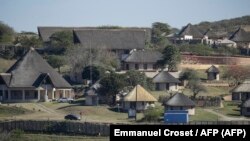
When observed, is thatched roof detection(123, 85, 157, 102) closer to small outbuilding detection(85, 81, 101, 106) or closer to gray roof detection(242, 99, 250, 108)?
small outbuilding detection(85, 81, 101, 106)

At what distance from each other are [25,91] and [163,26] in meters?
50.2

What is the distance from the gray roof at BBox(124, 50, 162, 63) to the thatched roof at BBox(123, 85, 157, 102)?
16.9 m

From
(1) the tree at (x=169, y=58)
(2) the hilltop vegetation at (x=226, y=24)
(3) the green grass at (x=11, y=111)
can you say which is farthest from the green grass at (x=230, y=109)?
(2) the hilltop vegetation at (x=226, y=24)

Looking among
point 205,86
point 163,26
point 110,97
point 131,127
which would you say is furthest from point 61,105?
point 163,26

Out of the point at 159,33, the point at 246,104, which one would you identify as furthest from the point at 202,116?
the point at 159,33

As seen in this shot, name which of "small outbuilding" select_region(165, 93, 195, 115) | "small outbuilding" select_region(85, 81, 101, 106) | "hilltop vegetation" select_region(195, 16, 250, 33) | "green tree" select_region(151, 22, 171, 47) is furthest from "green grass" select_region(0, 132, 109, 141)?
"hilltop vegetation" select_region(195, 16, 250, 33)

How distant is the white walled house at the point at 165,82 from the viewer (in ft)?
277

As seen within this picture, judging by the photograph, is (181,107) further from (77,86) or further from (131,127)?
(131,127)

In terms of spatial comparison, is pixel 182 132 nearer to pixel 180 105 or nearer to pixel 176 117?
pixel 176 117

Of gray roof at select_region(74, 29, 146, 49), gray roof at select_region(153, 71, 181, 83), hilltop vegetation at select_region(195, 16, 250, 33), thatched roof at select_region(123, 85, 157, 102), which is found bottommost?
thatched roof at select_region(123, 85, 157, 102)

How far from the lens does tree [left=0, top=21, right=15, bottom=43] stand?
108 meters

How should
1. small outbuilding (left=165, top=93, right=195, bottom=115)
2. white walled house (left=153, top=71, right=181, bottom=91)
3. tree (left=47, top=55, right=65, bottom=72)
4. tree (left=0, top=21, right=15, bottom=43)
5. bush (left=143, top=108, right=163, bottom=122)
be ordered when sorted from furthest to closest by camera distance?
tree (left=0, top=21, right=15, bottom=43) → tree (left=47, top=55, right=65, bottom=72) → white walled house (left=153, top=71, right=181, bottom=91) → small outbuilding (left=165, top=93, right=195, bottom=115) → bush (left=143, top=108, right=163, bottom=122)

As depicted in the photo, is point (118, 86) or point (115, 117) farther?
point (118, 86)

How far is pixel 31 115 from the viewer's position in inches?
2790
